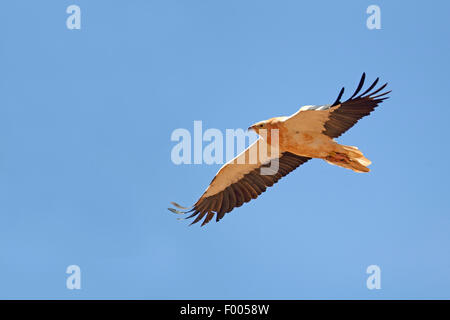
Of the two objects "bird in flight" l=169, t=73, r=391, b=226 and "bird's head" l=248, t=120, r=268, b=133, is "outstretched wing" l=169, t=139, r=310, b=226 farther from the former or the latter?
"bird's head" l=248, t=120, r=268, b=133

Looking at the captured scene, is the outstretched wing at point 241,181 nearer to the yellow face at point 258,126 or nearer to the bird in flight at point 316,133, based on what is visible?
the bird in flight at point 316,133

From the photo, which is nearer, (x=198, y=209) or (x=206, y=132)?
(x=206, y=132)

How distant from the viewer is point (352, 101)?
1183 cm

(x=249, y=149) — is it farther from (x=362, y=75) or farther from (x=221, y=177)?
(x=362, y=75)

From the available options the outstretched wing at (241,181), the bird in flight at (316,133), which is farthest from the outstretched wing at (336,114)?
the outstretched wing at (241,181)

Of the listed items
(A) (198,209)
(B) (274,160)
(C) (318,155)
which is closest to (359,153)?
(C) (318,155)

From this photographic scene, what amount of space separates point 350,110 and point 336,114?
25 cm

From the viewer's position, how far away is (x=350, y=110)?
11961mm

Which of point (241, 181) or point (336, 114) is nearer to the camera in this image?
point (336, 114)

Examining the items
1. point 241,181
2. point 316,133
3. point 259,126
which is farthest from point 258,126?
point 241,181

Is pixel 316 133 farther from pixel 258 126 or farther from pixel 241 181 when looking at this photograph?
pixel 241 181

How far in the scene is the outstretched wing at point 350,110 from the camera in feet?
38.2

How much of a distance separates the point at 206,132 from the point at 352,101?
2.49m

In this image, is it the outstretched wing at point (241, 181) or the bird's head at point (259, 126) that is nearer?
the bird's head at point (259, 126)
